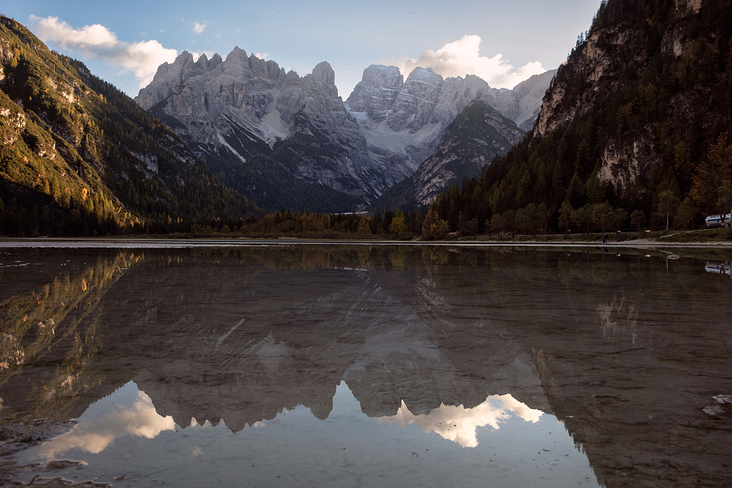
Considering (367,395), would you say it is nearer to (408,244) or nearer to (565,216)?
(408,244)

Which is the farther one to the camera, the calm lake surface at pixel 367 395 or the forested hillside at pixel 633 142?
the forested hillside at pixel 633 142

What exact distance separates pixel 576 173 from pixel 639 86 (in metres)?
30.8

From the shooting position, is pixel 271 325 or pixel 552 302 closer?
pixel 271 325

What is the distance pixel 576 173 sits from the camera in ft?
409

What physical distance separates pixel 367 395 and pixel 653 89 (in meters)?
144

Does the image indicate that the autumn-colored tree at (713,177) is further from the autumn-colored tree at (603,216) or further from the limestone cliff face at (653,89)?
the autumn-colored tree at (603,216)

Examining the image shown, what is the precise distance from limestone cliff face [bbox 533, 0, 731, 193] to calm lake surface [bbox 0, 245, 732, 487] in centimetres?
11462

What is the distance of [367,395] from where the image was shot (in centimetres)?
725

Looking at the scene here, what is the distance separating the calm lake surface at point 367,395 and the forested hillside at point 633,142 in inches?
3399

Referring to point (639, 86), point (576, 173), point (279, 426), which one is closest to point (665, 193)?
point (576, 173)

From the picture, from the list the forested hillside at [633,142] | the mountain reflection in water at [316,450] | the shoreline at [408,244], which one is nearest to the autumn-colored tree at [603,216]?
the forested hillside at [633,142]

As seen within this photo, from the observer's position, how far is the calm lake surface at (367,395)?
490 centimetres

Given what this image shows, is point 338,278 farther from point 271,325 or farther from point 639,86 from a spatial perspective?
point 639,86

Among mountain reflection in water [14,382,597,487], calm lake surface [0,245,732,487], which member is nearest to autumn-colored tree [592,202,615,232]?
calm lake surface [0,245,732,487]
